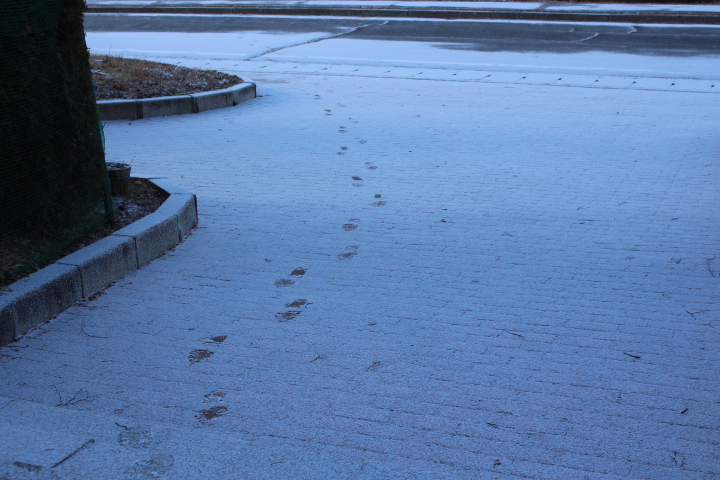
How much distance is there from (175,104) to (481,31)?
354 inches

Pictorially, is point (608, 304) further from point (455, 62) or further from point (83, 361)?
point (455, 62)

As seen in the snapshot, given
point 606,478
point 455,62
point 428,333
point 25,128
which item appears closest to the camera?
point 606,478

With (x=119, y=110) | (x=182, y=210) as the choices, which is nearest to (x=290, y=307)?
(x=182, y=210)

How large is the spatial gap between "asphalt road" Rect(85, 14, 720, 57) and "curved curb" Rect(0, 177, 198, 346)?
9.87 metres

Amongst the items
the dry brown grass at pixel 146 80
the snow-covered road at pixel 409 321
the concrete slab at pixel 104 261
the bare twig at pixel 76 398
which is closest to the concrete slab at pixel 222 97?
the dry brown grass at pixel 146 80

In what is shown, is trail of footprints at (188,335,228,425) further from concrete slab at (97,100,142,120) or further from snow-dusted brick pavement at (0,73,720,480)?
concrete slab at (97,100,142,120)

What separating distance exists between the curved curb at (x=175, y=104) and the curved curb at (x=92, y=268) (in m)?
3.84

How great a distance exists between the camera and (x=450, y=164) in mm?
6547

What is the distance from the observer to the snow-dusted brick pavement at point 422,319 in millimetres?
2678

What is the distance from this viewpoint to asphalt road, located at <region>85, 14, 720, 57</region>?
1347 centimetres

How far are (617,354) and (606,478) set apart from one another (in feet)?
3.08

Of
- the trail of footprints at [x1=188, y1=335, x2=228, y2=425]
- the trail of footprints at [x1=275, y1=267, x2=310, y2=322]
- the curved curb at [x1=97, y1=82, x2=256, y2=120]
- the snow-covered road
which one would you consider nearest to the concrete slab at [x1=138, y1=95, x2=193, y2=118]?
the curved curb at [x1=97, y1=82, x2=256, y2=120]

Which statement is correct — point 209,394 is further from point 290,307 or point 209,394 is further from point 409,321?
point 409,321

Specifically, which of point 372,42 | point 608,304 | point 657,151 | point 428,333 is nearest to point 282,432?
point 428,333
